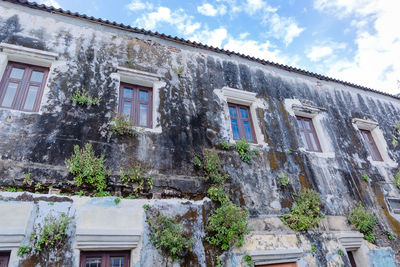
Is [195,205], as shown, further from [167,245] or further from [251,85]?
[251,85]

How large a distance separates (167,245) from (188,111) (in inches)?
140

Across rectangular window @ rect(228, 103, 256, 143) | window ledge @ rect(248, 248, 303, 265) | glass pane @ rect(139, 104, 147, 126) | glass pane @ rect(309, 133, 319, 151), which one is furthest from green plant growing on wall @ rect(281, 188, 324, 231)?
glass pane @ rect(139, 104, 147, 126)

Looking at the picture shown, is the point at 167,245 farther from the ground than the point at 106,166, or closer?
closer

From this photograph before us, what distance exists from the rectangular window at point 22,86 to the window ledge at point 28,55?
0.43ft

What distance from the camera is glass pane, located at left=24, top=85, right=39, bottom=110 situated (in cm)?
568

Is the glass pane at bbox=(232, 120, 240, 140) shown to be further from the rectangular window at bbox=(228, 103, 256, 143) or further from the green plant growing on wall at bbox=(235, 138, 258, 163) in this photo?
the green plant growing on wall at bbox=(235, 138, 258, 163)

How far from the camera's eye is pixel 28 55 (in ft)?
19.7

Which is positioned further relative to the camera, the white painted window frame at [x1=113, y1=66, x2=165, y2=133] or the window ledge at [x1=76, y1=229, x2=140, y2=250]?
the white painted window frame at [x1=113, y1=66, x2=165, y2=133]

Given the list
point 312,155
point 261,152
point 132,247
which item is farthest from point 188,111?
point 312,155

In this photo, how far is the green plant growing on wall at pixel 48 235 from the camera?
168 inches

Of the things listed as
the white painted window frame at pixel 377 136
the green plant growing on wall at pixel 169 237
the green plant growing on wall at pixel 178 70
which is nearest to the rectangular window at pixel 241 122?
the green plant growing on wall at pixel 178 70

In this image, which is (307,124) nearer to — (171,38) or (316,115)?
(316,115)

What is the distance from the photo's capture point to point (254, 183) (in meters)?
6.89

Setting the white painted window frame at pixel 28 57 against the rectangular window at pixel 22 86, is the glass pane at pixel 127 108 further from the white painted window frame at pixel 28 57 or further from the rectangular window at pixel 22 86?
the rectangular window at pixel 22 86
